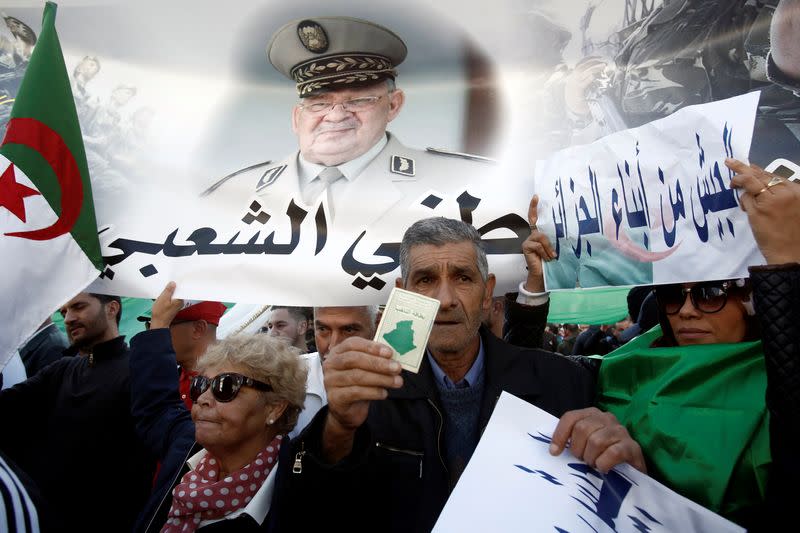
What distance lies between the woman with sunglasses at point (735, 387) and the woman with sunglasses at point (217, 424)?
1270 mm

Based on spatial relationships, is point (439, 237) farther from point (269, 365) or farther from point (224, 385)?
point (224, 385)

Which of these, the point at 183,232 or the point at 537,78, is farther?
the point at 183,232

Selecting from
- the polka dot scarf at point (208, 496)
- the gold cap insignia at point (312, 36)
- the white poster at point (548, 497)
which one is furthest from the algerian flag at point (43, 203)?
the white poster at point (548, 497)

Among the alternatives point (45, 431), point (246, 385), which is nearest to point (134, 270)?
point (246, 385)

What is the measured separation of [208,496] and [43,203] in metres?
1.40

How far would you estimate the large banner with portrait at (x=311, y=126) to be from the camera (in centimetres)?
220

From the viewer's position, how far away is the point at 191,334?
11.5ft

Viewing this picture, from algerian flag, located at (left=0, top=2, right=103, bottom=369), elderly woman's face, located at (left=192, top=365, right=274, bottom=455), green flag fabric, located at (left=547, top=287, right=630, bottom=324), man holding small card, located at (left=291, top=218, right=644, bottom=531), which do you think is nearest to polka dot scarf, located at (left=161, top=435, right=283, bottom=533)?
elderly woman's face, located at (left=192, top=365, right=274, bottom=455)

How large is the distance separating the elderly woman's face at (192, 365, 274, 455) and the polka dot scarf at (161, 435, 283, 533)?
13 centimetres

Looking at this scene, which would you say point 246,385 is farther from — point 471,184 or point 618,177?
point 618,177

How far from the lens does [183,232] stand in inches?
94.4

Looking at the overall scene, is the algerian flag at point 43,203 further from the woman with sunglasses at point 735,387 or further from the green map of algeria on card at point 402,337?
the woman with sunglasses at point 735,387

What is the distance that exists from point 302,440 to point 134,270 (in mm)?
1358

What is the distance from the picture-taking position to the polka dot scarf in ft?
6.34
